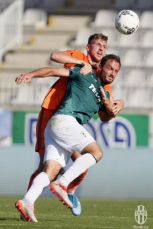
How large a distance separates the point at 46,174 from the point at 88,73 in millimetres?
1020

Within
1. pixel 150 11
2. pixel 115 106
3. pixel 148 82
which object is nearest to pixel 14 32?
pixel 150 11

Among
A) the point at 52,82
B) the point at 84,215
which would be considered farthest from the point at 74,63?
the point at 52,82

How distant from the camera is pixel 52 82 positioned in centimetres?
2133

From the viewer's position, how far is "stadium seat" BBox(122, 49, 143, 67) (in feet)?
78.0

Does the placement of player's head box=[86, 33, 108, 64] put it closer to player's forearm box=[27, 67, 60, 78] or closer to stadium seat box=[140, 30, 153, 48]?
player's forearm box=[27, 67, 60, 78]

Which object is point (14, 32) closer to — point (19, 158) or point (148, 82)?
point (148, 82)

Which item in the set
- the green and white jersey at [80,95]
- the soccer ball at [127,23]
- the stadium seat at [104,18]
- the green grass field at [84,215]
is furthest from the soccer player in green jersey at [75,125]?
the stadium seat at [104,18]

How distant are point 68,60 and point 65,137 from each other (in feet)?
2.36

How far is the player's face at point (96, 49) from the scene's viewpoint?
35.0ft

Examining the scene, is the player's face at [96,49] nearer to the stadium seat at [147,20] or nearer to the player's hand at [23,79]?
the player's hand at [23,79]

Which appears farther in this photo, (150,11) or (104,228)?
(150,11)

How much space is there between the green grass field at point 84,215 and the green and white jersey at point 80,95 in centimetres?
103

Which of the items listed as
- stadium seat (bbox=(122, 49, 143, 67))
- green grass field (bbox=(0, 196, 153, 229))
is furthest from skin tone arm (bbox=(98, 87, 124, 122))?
stadium seat (bbox=(122, 49, 143, 67))

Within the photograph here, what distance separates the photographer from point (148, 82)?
887 inches
